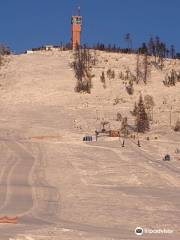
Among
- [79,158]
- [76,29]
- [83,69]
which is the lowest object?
[79,158]

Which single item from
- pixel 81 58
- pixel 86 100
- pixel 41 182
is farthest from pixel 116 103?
pixel 41 182

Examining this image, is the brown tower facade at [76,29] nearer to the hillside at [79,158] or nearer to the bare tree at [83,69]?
the bare tree at [83,69]

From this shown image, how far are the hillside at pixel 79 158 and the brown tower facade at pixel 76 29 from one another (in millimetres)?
5535

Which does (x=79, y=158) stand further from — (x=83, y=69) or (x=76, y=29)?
(x=76, y=29)

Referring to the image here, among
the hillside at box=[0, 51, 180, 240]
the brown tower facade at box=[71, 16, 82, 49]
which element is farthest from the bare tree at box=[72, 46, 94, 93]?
the brown tower facade at box=[71, 16, 82, 49]

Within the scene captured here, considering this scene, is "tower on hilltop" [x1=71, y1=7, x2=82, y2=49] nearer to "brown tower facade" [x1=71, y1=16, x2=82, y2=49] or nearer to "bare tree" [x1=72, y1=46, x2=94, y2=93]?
"brown tower facade" [x1=71, y1=16, x2=82, y2=49]

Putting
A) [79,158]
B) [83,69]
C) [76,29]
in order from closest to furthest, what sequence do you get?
[79,158], [83,69], [76,29]

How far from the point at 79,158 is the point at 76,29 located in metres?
35.0

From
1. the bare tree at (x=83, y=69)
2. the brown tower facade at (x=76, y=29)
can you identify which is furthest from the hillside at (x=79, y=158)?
the brown tower facade at (x=76, y=29)

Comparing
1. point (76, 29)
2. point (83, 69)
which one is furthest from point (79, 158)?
Result: point (76, 29)

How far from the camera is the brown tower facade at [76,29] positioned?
54906 mm

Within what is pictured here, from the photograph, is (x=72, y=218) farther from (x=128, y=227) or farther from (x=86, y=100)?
(x=86, y=100)

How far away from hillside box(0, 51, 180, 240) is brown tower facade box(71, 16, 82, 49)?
5535 millimetres

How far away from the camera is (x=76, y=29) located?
5528 centimetres
